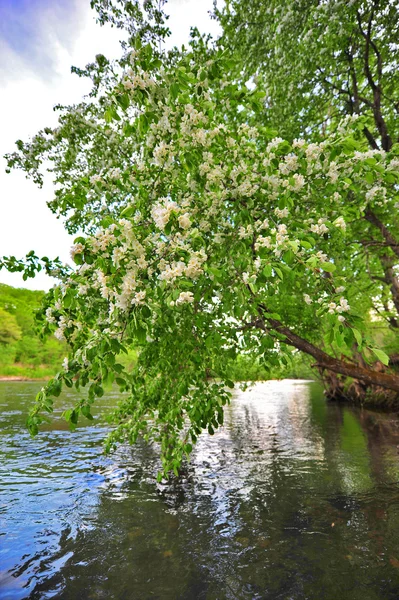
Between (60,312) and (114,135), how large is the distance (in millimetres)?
3743

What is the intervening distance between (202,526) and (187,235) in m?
5.39

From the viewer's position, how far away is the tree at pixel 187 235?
3568mm

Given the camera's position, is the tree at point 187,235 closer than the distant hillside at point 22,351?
Yes

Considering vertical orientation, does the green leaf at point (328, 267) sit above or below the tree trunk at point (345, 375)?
above

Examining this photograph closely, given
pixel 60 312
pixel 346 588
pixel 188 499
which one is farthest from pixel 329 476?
pixel 60 312

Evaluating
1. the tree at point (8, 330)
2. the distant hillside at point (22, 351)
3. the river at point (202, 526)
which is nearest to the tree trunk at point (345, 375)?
the river at point (202, 526)

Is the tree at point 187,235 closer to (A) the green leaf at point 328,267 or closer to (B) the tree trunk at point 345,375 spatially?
(A) the green leaf at point 328,267

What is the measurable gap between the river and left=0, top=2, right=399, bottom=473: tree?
1.48m

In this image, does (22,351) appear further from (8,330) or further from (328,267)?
(328,267)

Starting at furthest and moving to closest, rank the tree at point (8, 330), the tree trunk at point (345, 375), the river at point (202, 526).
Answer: the tree at point (8, 330) → the tree trunk at point (345, 375) → the river at point (202, 526)

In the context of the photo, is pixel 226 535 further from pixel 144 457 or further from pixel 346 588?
pixel 144 457

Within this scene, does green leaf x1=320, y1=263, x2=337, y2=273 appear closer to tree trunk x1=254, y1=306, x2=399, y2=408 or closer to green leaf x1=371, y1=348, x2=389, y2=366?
green leaf x1=371, y1=348, x2=389, y2=366

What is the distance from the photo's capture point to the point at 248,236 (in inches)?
182

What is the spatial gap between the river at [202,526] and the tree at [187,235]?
4.87 ft
